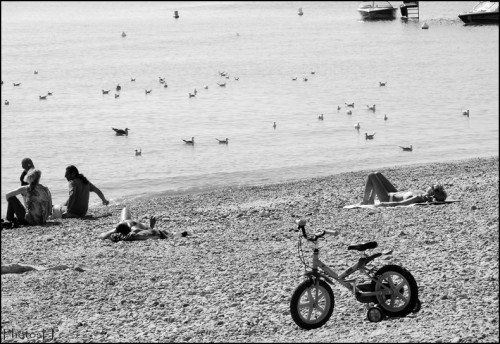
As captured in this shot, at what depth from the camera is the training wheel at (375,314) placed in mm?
8023

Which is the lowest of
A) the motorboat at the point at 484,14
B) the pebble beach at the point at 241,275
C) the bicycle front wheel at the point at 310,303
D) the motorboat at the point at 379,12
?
the pebble beach at the point at 241,275

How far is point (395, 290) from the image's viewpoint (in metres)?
8.02

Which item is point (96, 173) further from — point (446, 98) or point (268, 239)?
point (446, 98)

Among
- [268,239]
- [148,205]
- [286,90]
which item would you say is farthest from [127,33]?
[268,239]

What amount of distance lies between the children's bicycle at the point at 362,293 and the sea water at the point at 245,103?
542 inches

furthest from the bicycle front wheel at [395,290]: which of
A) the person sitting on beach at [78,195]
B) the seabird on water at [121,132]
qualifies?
the seabird on water at [121,132]

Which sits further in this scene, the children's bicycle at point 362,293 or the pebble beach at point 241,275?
the pebble beach at point 241,275

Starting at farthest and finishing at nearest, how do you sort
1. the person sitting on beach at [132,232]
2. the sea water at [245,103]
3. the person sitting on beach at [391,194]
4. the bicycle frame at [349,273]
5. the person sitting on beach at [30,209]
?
the sea water at [245,103]
the person sitting on beach at [30,209]
the person sitting on beach at [391,194]
the person sitting on beach at [132,232]
the bicycle frame at [349,273]

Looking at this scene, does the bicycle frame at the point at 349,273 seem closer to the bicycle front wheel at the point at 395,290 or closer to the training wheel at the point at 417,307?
the bicycle front wheel at the point at 395,290

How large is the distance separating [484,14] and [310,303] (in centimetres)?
6620

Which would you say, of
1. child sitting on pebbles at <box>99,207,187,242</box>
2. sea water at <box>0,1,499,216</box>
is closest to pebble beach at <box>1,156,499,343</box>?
child sitting on pebbles at <box>99,207,187,242</box>

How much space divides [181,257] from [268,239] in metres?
1.30

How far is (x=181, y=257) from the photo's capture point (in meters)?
11.5

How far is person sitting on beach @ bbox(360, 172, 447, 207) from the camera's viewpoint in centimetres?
1380
